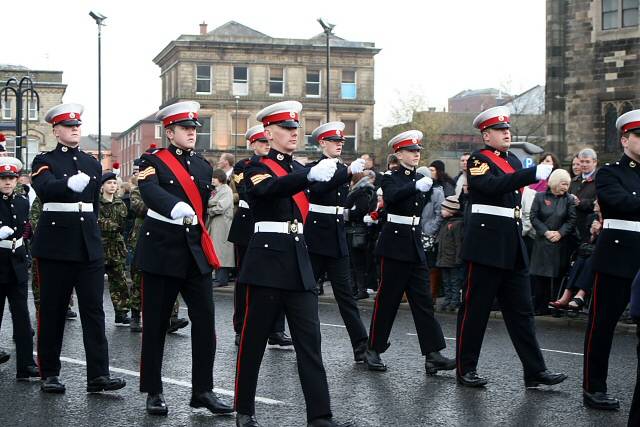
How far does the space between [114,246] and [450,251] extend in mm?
4491

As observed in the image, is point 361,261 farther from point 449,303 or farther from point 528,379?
point 528,379

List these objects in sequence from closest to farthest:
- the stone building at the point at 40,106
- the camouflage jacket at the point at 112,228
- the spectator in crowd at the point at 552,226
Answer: the camouflage jacket at the point at 112,228
the spectator in crowd at the point at 552,226
the stone building at the point at 40,106

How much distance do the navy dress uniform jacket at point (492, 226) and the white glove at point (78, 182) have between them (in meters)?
3.07

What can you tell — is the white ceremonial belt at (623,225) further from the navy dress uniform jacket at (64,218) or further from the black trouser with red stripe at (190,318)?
the navy dress uniform jacket at (64,218)

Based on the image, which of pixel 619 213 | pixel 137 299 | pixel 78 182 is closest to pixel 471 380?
pixel 619 213

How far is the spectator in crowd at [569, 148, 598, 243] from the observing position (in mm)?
14555

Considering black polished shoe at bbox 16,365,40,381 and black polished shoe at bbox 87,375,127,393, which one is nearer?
black polished shoe at bbox 87,375,127,393

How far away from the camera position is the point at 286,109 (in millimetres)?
7844

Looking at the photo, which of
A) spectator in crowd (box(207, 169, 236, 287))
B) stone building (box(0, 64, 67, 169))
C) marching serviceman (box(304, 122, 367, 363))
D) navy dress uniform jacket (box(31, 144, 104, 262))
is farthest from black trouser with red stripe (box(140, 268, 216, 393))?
stone building (box(0, 64, 67, 169))

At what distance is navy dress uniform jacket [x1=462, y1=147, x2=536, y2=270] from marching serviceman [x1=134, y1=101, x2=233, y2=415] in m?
2.26

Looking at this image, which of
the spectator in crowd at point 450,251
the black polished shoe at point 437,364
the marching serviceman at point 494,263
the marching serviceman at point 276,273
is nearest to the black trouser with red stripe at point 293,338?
the marching serviceman at point 276,273

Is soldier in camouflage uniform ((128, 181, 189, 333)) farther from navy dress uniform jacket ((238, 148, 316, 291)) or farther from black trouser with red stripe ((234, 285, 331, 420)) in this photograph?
navy dress uniform jacket ((238, 148, 316, 291))

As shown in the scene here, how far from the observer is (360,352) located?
10.8 meters

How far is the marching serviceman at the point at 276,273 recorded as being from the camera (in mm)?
7598
